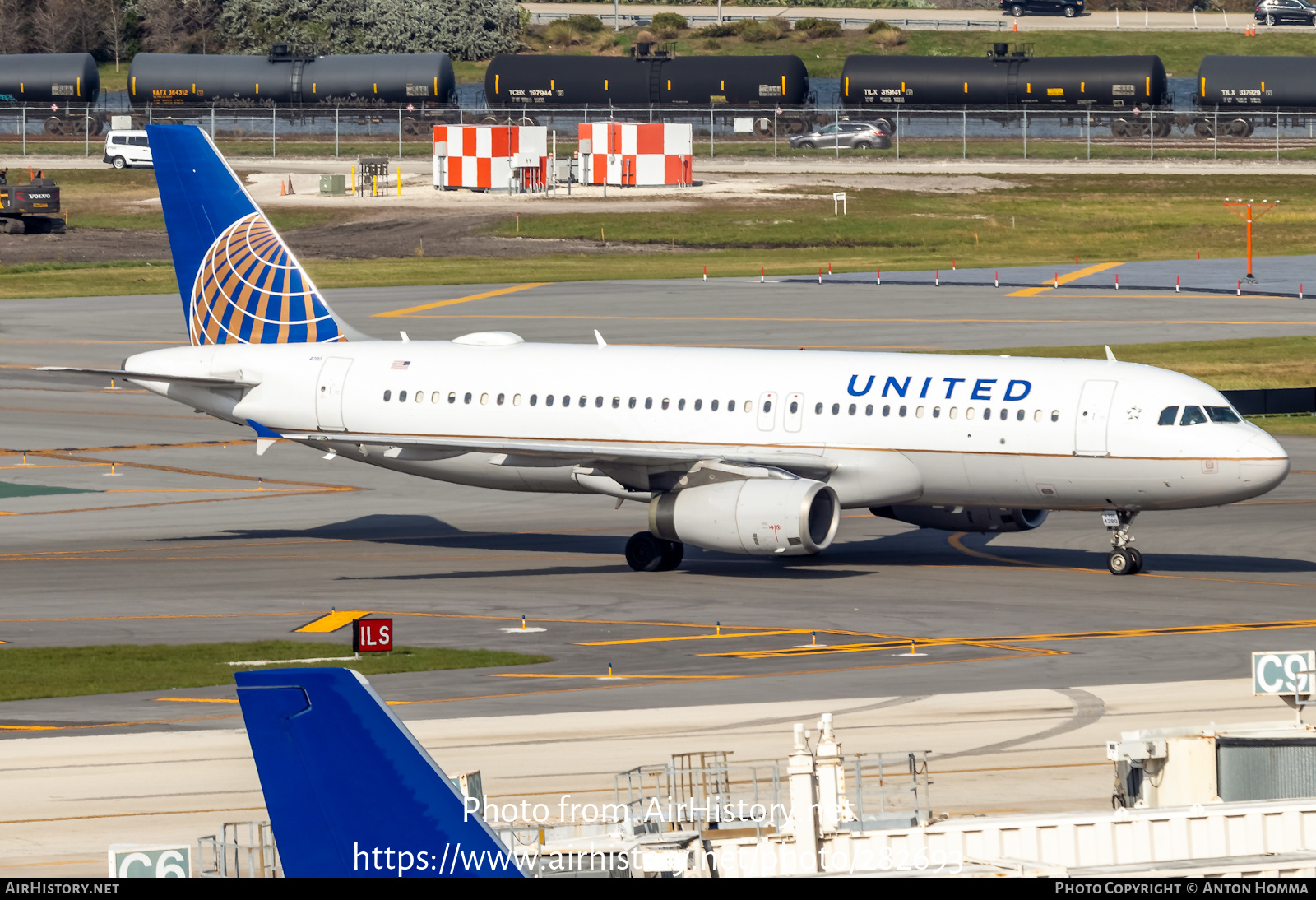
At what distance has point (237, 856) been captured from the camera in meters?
17.4

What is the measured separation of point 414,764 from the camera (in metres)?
12.7

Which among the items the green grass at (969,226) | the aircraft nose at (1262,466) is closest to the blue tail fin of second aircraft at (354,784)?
the aircraft nose at (1262,466)

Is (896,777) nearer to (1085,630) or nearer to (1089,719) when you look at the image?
(1089,719)

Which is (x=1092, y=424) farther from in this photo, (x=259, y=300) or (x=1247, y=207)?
(x=1247, y=207)

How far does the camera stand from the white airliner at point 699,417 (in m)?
39.6

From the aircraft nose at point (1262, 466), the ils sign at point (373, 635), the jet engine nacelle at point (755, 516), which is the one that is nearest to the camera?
the ils sign at point (373, 635)

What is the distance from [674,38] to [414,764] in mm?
176869

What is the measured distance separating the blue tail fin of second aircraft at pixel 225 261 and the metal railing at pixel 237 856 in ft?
85.0

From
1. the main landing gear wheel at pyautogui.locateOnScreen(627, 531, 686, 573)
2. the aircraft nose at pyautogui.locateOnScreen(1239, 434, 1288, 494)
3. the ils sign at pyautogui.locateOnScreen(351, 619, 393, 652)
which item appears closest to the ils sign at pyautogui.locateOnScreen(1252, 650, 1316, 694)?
the ils sign at pyautogui.locateOnScreen(351, 619, 393, 652)

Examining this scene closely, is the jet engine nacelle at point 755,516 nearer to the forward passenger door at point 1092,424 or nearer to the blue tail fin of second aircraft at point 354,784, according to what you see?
the forward passenger door at point 1092,424

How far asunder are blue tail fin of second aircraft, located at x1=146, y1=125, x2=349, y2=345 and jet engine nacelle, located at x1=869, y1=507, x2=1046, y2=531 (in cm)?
1470

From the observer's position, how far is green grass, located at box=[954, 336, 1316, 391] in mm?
66438

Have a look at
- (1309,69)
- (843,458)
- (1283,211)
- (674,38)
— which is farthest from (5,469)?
(674,38)

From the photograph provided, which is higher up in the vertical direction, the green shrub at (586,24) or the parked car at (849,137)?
the green shrub at (586,24)
